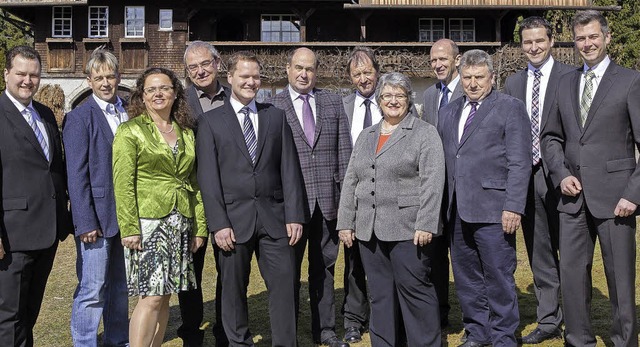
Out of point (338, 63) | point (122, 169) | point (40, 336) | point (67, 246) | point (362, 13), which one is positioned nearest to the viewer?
point (122, 169)

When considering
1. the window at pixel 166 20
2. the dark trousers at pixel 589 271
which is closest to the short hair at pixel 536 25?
the dark trousers at pixel 589 271

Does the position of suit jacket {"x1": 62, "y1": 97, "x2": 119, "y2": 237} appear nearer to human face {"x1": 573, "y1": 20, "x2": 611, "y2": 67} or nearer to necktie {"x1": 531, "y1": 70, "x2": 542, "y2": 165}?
necktie {"x1": 531, "y1": 70, "x2": 542, "y2": 165}

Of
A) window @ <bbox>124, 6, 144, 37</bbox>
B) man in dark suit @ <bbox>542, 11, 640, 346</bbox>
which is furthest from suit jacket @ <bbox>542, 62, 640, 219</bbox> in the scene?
window @ <bbox>124, 6, 144, 37</bbox>

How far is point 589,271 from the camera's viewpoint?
4789mm

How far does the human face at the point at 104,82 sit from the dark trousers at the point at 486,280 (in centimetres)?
263

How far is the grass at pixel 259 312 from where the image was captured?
572 centimetres

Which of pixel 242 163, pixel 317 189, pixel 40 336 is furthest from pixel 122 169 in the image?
pixel 40 336

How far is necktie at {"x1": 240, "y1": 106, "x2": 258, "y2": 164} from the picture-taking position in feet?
15.6

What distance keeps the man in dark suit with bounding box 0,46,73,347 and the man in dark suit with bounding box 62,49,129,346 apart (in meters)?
0.14

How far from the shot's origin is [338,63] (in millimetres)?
21125

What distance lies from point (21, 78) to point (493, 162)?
320cm

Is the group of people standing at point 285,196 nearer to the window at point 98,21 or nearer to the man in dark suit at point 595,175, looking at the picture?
the man in dark suit at point 595,175

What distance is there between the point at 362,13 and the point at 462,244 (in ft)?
60.4

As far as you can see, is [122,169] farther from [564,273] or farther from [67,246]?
[67,246]
